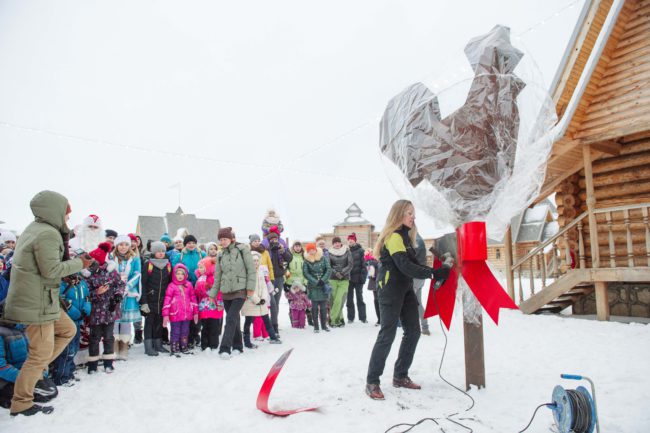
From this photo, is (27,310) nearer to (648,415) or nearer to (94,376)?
(94,376)

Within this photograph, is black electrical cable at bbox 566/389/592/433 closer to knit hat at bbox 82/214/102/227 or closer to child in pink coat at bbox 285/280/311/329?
knit hat at bbox 82/214/102/227

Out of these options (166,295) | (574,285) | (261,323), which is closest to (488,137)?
(166,295)

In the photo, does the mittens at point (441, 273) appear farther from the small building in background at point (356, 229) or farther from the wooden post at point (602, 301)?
the small building in background at point (356, 229)

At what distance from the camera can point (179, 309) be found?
578 centimetres

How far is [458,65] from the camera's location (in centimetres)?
357

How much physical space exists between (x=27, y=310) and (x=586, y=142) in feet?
28.9

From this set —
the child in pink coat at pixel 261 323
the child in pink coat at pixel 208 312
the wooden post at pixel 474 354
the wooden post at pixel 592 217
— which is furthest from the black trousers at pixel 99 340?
the wooden post at pixel 592 217

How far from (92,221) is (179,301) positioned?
164 cm

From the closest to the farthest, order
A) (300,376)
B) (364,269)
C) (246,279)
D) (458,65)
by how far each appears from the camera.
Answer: (458,65) → (300,376) → (246,279) → (364,269)

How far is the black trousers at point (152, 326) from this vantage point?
587cm

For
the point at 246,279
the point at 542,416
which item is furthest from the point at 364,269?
the point at 542,416

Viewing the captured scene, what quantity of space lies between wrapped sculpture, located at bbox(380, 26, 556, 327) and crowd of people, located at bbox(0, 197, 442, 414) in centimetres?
183

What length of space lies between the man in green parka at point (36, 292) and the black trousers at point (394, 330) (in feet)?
9.08

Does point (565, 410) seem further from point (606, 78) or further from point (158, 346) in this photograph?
point (606, 78)
